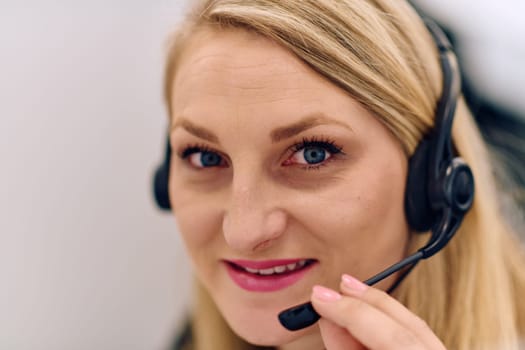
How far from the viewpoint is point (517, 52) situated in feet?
4.43

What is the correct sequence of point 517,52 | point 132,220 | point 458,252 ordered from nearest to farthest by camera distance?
point 458,252 < point 517,52 < point 132,220

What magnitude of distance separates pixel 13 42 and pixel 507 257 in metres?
1.03

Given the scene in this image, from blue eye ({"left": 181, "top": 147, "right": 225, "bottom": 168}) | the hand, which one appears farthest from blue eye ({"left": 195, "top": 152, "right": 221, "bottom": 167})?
the hand

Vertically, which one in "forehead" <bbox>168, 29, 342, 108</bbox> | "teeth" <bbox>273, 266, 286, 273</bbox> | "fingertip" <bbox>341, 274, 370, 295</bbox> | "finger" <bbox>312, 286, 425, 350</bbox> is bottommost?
"finger" <bbox>312, 286, 425, 350</bbox>

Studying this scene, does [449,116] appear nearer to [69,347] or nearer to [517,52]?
[517,52]

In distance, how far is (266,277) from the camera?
82 cm

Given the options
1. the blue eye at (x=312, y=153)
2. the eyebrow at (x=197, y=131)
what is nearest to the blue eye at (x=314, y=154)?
the blue eye at (x=312, y=153)

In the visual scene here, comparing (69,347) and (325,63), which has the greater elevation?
(325,63)

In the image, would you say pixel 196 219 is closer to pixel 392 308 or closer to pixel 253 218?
pixel 253 218

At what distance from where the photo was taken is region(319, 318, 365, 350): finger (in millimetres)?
693

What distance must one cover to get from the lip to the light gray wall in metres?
0.64

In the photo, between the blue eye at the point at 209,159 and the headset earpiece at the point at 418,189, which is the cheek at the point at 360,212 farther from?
the blue eye at the point at 209,159

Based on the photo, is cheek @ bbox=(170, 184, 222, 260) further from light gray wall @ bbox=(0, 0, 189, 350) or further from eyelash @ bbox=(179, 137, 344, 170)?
light gray wall @ bbox=(0, 0, 189, 350)

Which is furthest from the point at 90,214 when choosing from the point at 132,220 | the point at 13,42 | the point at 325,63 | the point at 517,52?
the point at 517,52
